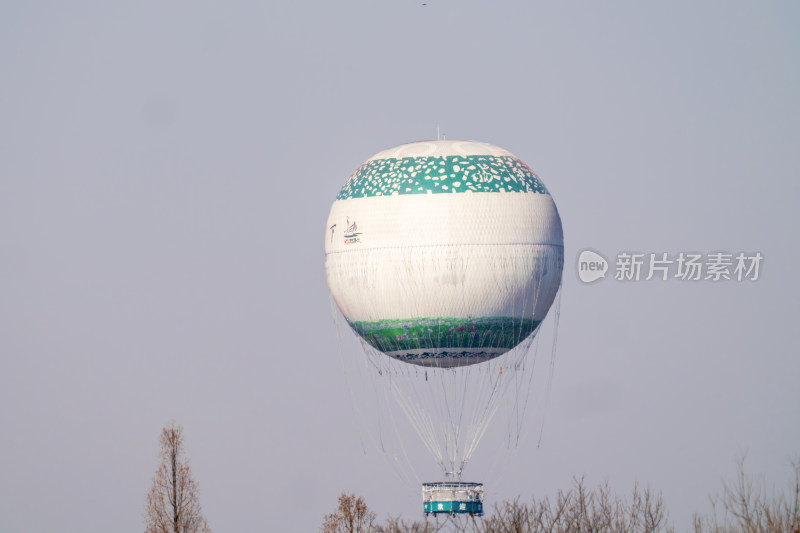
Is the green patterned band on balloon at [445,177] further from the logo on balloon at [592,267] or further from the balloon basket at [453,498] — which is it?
the balloon basket at [453,498]

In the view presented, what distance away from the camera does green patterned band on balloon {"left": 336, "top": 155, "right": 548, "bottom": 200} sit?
96.5m

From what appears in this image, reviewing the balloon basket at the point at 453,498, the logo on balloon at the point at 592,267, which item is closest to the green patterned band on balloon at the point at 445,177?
the logo on balloon at the point at 592,267

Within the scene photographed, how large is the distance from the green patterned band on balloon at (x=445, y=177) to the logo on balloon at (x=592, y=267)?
4.28 m

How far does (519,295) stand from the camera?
97.6 m

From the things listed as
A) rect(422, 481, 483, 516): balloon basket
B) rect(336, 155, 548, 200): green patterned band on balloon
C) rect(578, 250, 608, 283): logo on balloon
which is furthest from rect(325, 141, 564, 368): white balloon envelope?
rect(422, 481, 483, 516): balloon basket

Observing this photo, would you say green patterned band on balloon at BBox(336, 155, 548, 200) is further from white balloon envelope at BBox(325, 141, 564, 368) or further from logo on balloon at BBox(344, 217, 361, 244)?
logo on balloon at BBox(344, 217, 361, 244)

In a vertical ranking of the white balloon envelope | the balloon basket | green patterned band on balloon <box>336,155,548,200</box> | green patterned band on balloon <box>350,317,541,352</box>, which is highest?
green patterned band on balloon <box>336,155,548,200</box>

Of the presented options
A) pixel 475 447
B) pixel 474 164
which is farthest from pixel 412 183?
pixel 475 447

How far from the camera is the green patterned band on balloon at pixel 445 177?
9650cm

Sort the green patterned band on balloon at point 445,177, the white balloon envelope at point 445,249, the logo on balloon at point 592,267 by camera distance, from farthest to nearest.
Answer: the green patterned band on balloon at point 445,177 → the white balloon envelope at point 445,249 → the logo on balloon at point 592,267

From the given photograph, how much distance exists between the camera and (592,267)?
94562 millimetres

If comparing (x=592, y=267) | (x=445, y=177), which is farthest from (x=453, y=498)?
(x=445, y=177)

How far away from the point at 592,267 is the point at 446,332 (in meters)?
6.86

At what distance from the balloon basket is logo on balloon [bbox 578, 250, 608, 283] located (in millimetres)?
10314
